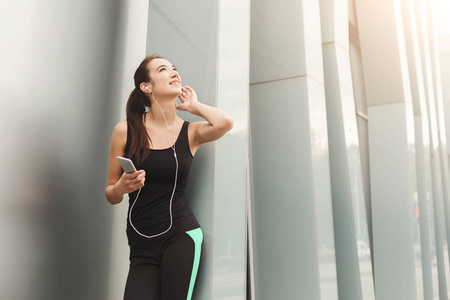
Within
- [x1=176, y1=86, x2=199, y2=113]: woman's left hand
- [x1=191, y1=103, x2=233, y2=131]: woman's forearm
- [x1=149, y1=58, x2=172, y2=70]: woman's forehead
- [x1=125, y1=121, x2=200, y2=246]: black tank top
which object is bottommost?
[x1=125, y1=121, x2=200, y2=246]: black tank top

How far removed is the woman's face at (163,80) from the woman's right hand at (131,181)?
0.62 metres

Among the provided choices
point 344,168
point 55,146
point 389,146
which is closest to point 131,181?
point 55,146

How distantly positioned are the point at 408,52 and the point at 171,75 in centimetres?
725

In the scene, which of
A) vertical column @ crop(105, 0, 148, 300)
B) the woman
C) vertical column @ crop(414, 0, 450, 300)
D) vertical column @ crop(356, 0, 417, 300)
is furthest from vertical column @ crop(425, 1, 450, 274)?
the woman

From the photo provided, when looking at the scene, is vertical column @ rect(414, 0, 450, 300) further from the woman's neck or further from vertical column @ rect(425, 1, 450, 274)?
the woman's neck

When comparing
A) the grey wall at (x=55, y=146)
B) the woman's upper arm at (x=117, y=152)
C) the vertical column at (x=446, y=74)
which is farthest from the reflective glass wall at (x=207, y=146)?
the vertical column at (x=446, y=74)

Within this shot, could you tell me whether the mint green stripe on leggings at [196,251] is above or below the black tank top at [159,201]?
below

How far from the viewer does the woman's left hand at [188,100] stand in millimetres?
2388

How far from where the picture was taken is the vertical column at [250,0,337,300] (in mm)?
3750

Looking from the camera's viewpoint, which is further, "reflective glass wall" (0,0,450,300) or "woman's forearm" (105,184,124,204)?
"reflective glass wall" (0,0,450,300)

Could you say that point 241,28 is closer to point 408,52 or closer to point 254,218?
point 254,218

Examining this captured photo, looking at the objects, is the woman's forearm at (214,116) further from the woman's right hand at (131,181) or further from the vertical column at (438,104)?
the vertical column at (438,104)

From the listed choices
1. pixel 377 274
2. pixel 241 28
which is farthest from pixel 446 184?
pixel 241 28

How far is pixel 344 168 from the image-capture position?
4715 millimetres
